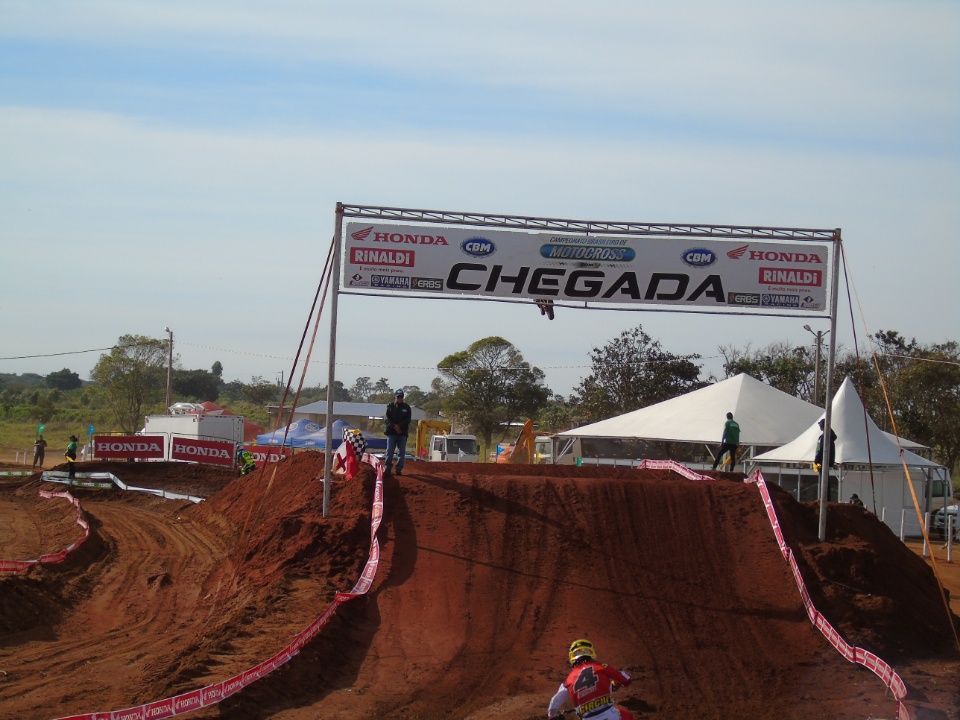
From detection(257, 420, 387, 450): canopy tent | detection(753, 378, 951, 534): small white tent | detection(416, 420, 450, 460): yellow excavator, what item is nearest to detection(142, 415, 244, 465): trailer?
detection(257, 420, 387, 450): canopy tent

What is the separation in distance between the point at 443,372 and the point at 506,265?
44.6 metres

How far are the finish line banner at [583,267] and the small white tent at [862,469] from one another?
12.3 m

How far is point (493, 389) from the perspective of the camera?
5481 centimetres

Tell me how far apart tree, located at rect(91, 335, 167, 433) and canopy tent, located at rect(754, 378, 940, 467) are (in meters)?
49.2

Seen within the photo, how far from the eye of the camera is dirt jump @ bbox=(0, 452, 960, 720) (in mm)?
9148

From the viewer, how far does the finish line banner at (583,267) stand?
13758 millimetres

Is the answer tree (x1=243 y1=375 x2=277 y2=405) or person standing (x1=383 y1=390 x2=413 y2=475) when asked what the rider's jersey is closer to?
person standing (x1=383 y1=390 x2=413 y2=475)

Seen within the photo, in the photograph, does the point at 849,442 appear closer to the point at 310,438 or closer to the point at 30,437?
the point at 310,438

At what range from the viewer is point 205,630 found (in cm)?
1076

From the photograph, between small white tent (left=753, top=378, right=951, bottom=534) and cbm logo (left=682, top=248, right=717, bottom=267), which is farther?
small white tent (left=753, top=378, right=951, bottom=534)

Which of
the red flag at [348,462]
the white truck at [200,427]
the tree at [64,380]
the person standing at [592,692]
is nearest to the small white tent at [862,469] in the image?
the red flag at [348,462]

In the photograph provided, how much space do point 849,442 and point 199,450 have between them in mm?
25119

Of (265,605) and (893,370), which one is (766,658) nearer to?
(265,605)

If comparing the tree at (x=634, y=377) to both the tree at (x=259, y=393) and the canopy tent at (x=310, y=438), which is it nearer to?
the canopy tent at (x=310, y=438)
